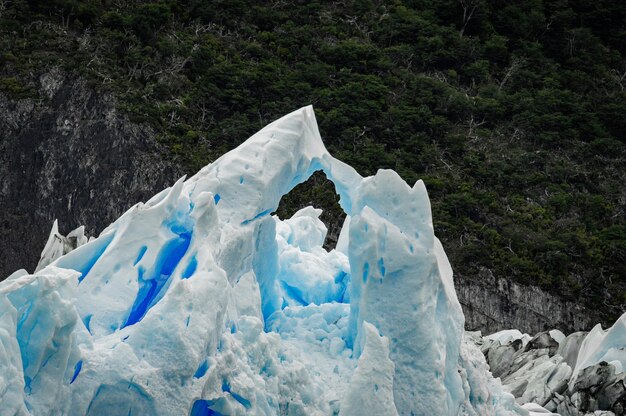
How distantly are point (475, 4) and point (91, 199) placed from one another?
1767 centimetres

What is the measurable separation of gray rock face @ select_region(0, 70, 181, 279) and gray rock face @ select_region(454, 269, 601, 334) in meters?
9.02

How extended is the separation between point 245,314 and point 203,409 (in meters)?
1.49

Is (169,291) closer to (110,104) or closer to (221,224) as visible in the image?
(221,224)

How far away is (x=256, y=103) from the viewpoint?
3086 centimetres

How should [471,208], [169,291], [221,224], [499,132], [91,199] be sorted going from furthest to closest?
[499,132]
[471,208]
[91,199]
[221,224]
[169,291]

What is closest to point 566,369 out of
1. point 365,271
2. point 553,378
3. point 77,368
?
point 553,378

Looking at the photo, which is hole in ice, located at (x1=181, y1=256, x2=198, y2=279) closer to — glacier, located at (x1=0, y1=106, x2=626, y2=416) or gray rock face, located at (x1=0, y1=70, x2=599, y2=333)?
glacier, located at (x1=0, y1=106, x2=626, y2=416)

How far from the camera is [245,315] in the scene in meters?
10.6

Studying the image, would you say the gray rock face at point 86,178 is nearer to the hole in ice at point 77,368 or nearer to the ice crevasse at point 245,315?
the ice crevasse at point 245,315

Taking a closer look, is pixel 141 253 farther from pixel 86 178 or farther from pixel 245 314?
pixel 86 178

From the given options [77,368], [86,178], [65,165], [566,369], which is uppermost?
[77,368]

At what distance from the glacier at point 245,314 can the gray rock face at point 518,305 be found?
46.6 ft

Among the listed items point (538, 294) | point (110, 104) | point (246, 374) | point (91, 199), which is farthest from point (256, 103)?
point (246, 374)

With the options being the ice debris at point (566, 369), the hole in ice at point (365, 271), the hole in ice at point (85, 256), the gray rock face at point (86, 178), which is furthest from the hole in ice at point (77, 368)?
the gray rock face at point (86, 178)
